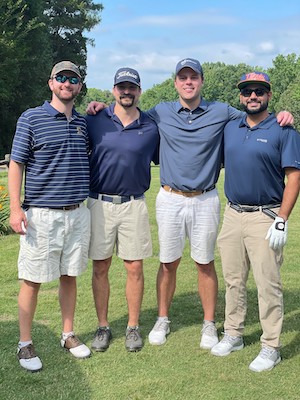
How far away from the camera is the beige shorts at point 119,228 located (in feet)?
13.8

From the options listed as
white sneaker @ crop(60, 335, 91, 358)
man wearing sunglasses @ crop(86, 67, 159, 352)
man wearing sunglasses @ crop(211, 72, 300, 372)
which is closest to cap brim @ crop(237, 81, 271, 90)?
man wearing sunglasses @ crop(211, 72, 300, 372)

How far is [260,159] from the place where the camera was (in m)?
3.71

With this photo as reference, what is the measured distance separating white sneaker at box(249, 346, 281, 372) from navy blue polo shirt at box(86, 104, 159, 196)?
1.62 m

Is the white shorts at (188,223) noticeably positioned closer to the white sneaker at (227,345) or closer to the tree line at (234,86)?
the white sneaker at (227,345)

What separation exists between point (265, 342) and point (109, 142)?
6.58 ft

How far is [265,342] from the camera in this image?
3896 mm

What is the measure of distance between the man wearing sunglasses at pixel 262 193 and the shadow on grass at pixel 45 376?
1.33 m

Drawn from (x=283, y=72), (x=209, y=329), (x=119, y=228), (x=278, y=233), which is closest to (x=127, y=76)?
(x=119, y=228)

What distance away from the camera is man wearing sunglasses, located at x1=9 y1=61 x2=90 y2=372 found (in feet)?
12.2

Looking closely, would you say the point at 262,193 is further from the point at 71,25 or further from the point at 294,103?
the point at 294,103

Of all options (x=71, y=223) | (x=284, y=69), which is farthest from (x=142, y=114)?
(x=284, y=69)

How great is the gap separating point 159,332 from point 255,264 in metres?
1.11

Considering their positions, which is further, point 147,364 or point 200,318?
point 200,318

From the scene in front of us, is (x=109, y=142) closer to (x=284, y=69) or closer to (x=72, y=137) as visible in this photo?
(x=72, y=137)
